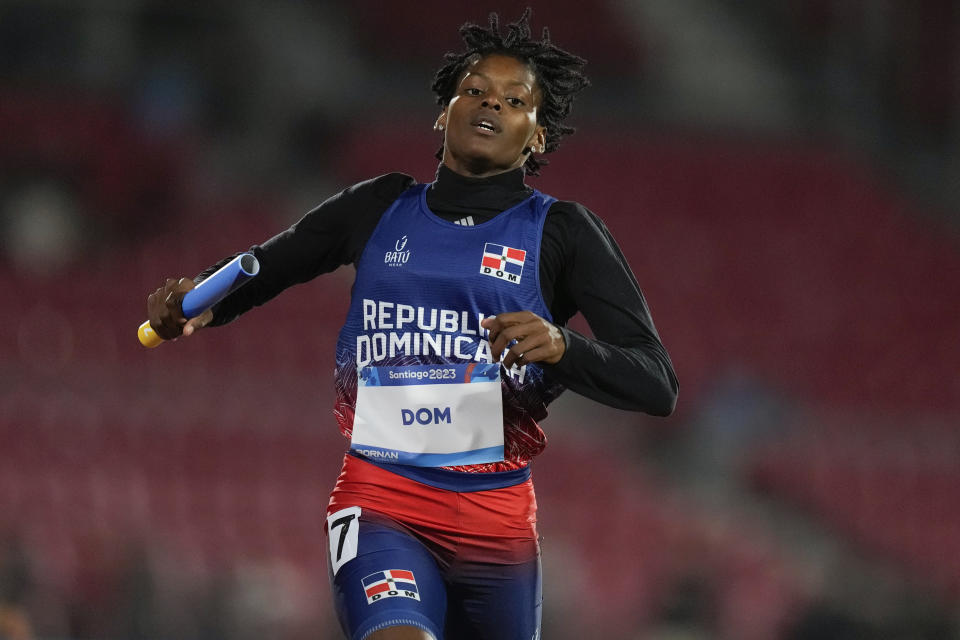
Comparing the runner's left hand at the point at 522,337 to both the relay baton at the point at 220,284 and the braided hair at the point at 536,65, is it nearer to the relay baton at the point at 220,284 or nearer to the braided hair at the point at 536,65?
the relay baton at the point at 220,284

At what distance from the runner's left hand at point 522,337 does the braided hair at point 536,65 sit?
96cm

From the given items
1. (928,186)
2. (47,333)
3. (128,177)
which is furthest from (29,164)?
(928,186)

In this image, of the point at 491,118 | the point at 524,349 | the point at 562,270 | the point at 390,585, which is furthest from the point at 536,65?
the point at 390,585

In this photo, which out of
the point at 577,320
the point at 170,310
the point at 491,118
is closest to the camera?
the point at 170,310

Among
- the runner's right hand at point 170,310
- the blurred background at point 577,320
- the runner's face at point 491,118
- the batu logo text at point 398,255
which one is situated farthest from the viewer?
the blurred background at point 577,320

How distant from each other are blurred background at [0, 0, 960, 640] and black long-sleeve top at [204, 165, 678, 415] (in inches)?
129

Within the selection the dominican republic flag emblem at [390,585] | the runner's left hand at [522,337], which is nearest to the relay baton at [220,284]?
the runner's left hand at [522,337]

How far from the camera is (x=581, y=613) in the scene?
8695mm

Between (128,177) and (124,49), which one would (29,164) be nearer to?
(128,177)

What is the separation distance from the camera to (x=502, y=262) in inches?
141

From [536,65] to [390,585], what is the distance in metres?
1.52

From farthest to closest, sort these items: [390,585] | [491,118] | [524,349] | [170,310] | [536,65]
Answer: [536,65] < [491,118] < [170,310] < [390,585] < [524,349]

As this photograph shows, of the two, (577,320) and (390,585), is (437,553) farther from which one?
(577,320)

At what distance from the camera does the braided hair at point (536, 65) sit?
154 inches
